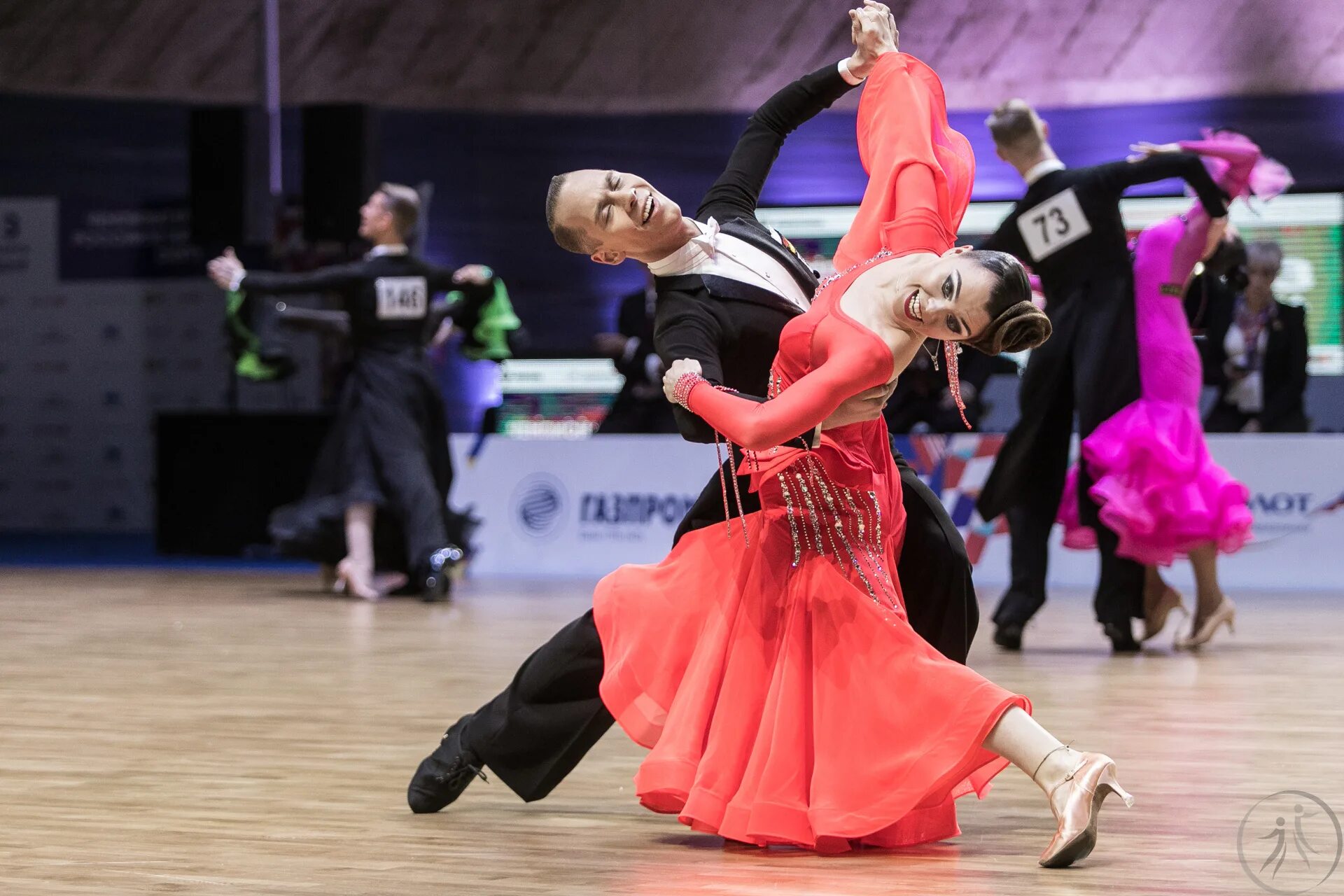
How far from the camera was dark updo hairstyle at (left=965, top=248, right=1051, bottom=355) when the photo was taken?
249 centimetres

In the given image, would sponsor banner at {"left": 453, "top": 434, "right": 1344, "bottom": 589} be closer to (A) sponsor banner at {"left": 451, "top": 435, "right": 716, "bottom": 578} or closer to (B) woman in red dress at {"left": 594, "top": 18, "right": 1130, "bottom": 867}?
(A) sponsor banner at {"left": 451, "top": 435, "right": 716, "bottom": 578}

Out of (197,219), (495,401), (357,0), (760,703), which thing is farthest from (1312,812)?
(357,0)

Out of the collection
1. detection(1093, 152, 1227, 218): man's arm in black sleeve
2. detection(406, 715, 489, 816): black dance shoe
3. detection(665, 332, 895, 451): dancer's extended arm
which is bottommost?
detection(406, 715, 489, 816): black dance shoe

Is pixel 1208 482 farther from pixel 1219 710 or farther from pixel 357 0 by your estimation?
pixel 357 0

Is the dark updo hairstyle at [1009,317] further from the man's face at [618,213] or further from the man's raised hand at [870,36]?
the man's raised hand at [870,36]

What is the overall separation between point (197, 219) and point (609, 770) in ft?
26.0

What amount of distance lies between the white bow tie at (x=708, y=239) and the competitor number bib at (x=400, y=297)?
5029mm

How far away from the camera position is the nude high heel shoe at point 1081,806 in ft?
8.29

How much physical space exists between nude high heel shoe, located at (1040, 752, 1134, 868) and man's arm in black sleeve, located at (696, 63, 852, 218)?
117cm

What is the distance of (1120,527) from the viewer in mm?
5609

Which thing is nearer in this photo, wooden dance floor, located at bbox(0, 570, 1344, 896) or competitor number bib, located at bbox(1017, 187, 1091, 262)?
wooden dance floor, located at bbox(0, 570, 1344, 896)

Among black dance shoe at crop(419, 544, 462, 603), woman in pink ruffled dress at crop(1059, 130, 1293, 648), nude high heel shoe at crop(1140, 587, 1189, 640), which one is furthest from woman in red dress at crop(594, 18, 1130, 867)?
black dance shoe at crop(419, 544, 462, 603)

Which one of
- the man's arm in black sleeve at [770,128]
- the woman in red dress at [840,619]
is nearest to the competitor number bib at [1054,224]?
the man's arm in black sleeve at [770,128]

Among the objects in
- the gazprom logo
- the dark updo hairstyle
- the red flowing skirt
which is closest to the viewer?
the dark updo hairstyle
